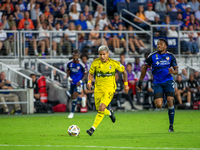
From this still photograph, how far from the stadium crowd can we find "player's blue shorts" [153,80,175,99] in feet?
34.4

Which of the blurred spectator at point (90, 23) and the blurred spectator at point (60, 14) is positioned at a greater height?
the blurred spectator at point (60, 14)

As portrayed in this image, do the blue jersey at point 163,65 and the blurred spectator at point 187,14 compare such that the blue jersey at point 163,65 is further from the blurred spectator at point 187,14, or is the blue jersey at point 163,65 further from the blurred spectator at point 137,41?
the blurred spectator at point 187,14

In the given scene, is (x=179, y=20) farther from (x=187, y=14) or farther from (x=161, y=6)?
(x=161, y=6)

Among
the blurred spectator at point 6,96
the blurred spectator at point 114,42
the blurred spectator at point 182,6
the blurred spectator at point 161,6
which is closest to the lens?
the blurred spectator at point 6,96

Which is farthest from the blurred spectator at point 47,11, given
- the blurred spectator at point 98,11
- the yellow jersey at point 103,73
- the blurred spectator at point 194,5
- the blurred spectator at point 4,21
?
the yellow jersey at point 103,73

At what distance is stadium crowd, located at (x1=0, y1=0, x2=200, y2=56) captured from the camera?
19.8m

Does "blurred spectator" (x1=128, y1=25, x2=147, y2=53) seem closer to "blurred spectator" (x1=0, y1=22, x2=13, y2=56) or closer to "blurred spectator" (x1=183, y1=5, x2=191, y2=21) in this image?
"blurred spectator" (x1=183, y1=5, x2=191, y2=21)

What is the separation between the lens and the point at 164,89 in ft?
33.0

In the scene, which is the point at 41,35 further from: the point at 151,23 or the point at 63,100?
the point at 151,23

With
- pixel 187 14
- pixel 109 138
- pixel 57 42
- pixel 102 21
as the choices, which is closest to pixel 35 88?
pixel 57 42

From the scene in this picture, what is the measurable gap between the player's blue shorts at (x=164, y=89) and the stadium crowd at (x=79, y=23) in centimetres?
1049

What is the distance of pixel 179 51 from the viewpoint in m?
21.5

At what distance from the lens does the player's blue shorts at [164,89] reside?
9.93 metres

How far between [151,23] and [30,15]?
6771 mm
